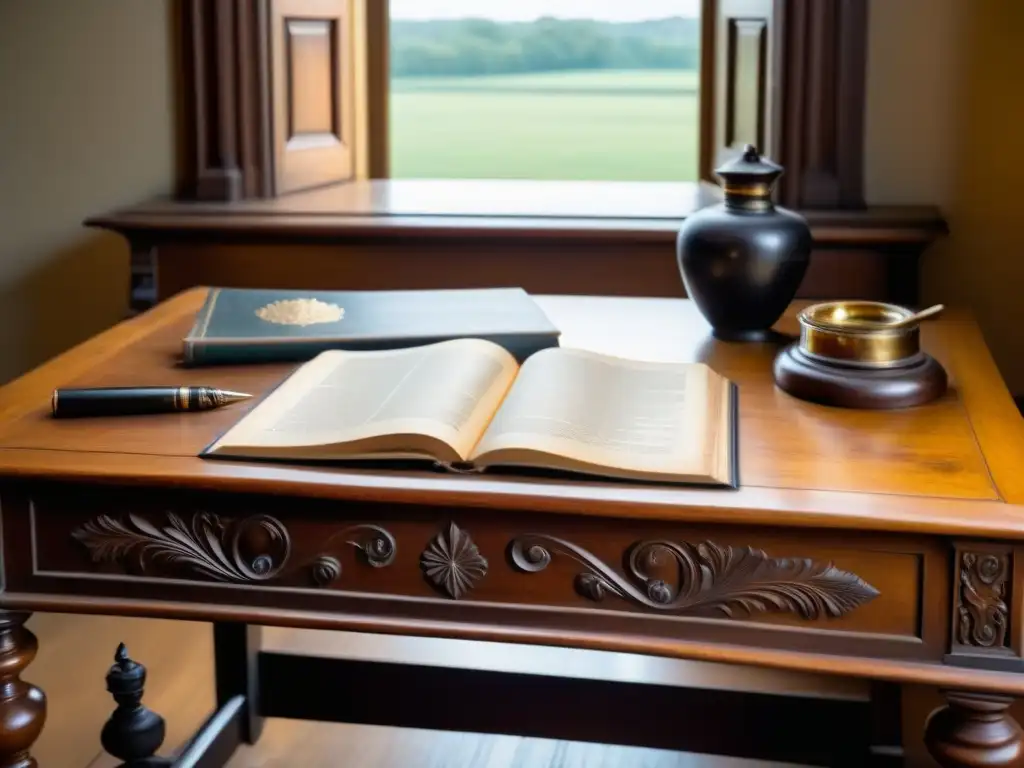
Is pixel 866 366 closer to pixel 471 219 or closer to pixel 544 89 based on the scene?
pixel 471 219

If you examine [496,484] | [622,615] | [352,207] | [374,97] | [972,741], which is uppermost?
[374,97]

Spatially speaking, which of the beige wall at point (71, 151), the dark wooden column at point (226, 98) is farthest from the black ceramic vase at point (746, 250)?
the beige wall at point (71, 151)

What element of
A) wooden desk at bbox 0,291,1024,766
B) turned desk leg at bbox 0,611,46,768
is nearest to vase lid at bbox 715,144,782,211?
wooden desk at bbox 0,291,1024,766

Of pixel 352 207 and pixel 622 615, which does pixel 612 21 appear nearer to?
pixel 352 207

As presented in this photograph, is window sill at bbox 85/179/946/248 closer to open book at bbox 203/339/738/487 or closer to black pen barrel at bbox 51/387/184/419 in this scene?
open book at bbox 203/339/738/487

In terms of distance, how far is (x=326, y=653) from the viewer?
7.20ft

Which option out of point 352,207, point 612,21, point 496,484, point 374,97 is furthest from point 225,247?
point 496,484

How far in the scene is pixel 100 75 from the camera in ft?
8.00

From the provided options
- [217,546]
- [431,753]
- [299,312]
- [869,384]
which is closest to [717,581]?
[869,384]

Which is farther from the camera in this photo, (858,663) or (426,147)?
(426,147)

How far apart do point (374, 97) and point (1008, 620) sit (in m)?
2.09

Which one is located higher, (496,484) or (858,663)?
(496,484)

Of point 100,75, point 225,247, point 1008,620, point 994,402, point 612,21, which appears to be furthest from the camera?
point 612,21

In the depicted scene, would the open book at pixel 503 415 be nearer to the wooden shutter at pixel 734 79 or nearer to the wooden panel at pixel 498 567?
the wooden panel at pixel 498 567
